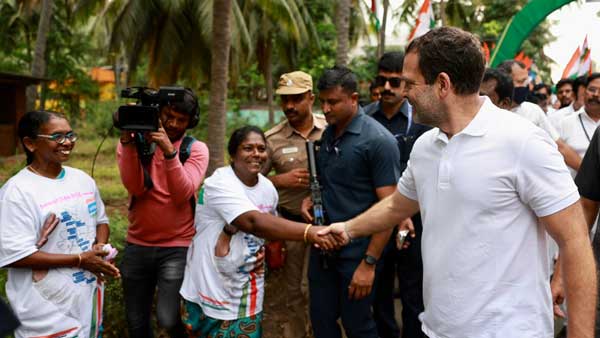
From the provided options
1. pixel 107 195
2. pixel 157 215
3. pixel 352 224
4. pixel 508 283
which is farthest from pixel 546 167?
pixel 107 195

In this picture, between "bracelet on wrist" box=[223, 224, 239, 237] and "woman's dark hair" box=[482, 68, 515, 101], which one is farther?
"woman's dark hair" box=[482, 68, 515, 101]

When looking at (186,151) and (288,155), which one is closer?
(186,151)

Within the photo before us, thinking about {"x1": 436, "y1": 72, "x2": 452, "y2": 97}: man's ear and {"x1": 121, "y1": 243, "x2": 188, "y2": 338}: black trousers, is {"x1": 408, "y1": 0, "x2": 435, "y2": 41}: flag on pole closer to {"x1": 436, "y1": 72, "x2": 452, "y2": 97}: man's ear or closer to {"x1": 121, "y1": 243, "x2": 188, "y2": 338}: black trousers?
{"x1": 121, "y1": 243, "x2": 188, "y2": 338}: black trousers

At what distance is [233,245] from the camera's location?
368 centimetres

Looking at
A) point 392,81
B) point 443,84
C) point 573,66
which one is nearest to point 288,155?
point 392,81

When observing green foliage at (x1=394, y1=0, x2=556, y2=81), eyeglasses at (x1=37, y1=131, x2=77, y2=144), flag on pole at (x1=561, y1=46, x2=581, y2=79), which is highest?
green foliage at (x1=394, y1=0, x2=556, y2=81)

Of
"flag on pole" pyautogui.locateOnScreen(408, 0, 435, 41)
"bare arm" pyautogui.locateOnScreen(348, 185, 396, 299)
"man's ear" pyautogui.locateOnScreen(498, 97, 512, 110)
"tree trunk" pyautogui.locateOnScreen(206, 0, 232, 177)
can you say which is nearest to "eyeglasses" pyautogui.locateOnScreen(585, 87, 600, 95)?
"man's ear" pyautogui.locateOnScreen(498, 97, 512, 110)

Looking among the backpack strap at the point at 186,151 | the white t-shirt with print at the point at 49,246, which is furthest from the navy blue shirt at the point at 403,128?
the white t-shirt with print at the point at 49,246

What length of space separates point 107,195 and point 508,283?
1182 centimetres

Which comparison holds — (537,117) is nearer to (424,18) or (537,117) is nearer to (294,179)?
(294,179)

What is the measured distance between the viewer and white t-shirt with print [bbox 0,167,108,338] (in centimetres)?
312

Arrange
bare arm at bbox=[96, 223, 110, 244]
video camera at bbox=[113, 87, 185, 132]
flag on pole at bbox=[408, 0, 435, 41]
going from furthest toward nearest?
flag on pole at bbox=[408, 0, 435, 41] < bare arm at bbox=[96, 223, 110, 244] < video camera at bbox=[113, 87, 185, 132]

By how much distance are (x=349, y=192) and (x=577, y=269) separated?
185cm

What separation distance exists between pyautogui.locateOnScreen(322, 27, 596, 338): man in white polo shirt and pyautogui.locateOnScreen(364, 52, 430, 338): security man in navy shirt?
171 centimetres
